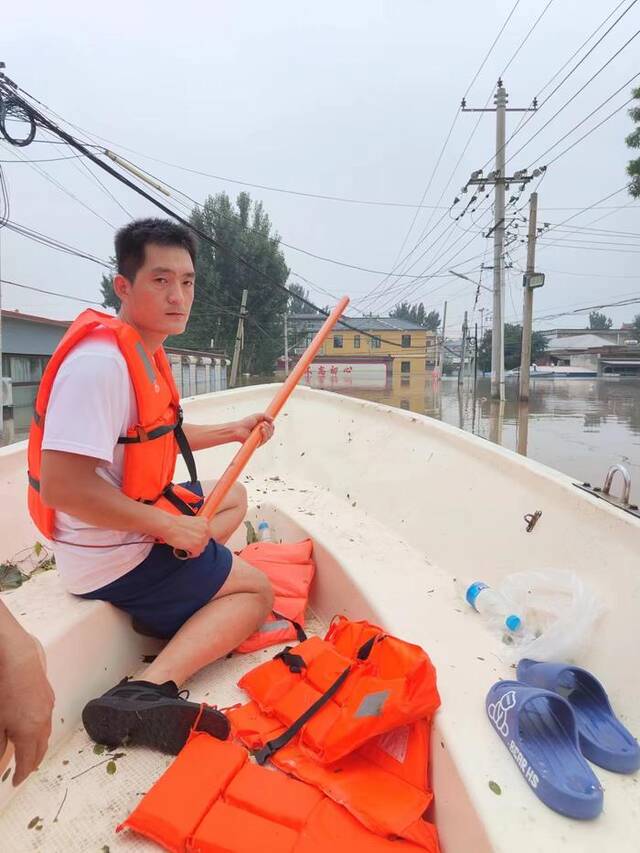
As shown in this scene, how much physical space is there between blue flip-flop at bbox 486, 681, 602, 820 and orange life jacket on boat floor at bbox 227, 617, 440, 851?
14cm

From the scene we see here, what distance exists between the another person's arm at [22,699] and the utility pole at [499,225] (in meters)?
15.7

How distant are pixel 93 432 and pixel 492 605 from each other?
3.67 feet

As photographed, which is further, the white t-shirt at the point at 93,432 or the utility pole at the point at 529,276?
the utility pole at the point at 529,276

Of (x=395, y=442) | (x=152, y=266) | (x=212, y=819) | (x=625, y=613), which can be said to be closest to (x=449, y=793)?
(x=212, y=819)

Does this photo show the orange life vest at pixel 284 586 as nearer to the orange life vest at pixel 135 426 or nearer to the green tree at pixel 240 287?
the orange life vest at pixel 135 426

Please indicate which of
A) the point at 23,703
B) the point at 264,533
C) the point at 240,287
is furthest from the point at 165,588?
the point at 240,287

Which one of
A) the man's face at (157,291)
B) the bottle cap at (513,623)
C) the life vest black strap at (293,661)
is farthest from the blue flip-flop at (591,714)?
the man's face at (157,291)

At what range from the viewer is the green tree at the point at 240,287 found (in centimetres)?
2583

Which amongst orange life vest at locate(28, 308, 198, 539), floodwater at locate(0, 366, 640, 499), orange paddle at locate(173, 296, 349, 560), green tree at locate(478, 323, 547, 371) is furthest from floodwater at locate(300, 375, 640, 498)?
green tree at locate(478, 323, 547, 371)

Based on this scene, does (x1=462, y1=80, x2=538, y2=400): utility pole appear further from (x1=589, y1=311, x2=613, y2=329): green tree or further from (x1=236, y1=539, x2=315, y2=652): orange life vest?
(x1=589, y1=311, x2=613, y2=329): green tree

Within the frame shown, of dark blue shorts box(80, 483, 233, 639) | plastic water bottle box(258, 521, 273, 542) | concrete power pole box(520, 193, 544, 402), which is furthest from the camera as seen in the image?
concrete power pole box(520, 193, 544, 402)

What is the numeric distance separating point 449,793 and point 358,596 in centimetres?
68

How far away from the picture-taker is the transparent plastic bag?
3.85 ft

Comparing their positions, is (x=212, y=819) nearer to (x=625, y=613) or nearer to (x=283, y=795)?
(x=283, y=795)
